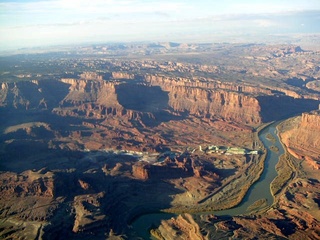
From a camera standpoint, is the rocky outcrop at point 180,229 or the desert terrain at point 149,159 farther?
the desert terrain at point 149,159

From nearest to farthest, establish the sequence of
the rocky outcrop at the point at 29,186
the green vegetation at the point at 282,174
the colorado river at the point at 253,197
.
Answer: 1. the colorado river at the point at 253,197
2. the rocky outcrop at the point at 29,186
3. the green vegetation at the point at 282,174

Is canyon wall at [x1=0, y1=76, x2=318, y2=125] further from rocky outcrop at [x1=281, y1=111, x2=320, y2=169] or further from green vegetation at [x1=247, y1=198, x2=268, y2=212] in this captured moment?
green vegetation at [x1=247, y1=198, x2=268, y2=212]

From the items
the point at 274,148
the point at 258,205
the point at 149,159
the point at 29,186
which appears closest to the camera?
Answer: the point at 258,205

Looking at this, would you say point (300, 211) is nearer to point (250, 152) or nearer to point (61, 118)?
point (250, 152)

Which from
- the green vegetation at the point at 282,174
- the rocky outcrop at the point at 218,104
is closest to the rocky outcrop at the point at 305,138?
the green vegetation at the point at 282,174

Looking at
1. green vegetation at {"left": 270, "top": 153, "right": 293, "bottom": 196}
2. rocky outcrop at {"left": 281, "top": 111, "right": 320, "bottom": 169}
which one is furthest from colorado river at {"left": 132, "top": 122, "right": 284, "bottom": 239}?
rocky outcrop at {"left": 281, "top": 111, "right": 320, "bottom": 169}

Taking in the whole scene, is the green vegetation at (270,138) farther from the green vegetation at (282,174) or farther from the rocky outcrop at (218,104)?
the green vegetation at (282,174)

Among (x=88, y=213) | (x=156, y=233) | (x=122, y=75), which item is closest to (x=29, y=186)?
(x=88, y=213)

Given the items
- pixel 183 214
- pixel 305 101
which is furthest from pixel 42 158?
pixel 305 101

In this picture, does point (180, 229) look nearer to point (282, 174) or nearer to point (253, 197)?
point (253, 197)
